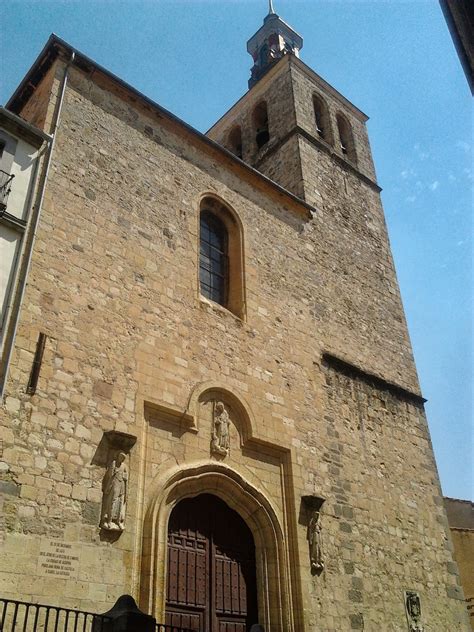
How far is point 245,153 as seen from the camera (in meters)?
16.8

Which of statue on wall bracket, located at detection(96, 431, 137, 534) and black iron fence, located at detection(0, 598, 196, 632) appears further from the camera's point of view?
statue on wall bracket, located at detection(96, 431, 137, 534)

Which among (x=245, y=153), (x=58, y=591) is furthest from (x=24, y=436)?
(x=245, y=153)

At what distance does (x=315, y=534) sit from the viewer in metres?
8.38

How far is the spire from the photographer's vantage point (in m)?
24.3

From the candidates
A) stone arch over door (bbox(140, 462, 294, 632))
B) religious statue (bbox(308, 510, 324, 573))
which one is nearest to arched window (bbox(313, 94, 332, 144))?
religious statue (bbox(308, 510, 324, 573))

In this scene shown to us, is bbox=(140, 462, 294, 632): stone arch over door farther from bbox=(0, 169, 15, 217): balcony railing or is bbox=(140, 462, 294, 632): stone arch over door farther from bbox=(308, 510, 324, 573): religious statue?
bbox=(0, 169, 15, 217): balcony railing

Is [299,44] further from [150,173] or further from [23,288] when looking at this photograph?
[23,288]

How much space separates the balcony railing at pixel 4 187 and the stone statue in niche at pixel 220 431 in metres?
3.86

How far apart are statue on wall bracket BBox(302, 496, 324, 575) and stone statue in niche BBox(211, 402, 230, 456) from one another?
1.46m

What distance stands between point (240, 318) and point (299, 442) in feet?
7.15

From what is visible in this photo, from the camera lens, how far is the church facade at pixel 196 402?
6.56 meters

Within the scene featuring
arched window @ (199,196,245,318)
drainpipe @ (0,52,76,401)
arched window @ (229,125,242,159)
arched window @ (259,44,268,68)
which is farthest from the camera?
arched window @ (259,44,268,68)

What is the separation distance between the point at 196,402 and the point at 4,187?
3723mm

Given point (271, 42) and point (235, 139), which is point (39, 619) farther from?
point (271, 42)
